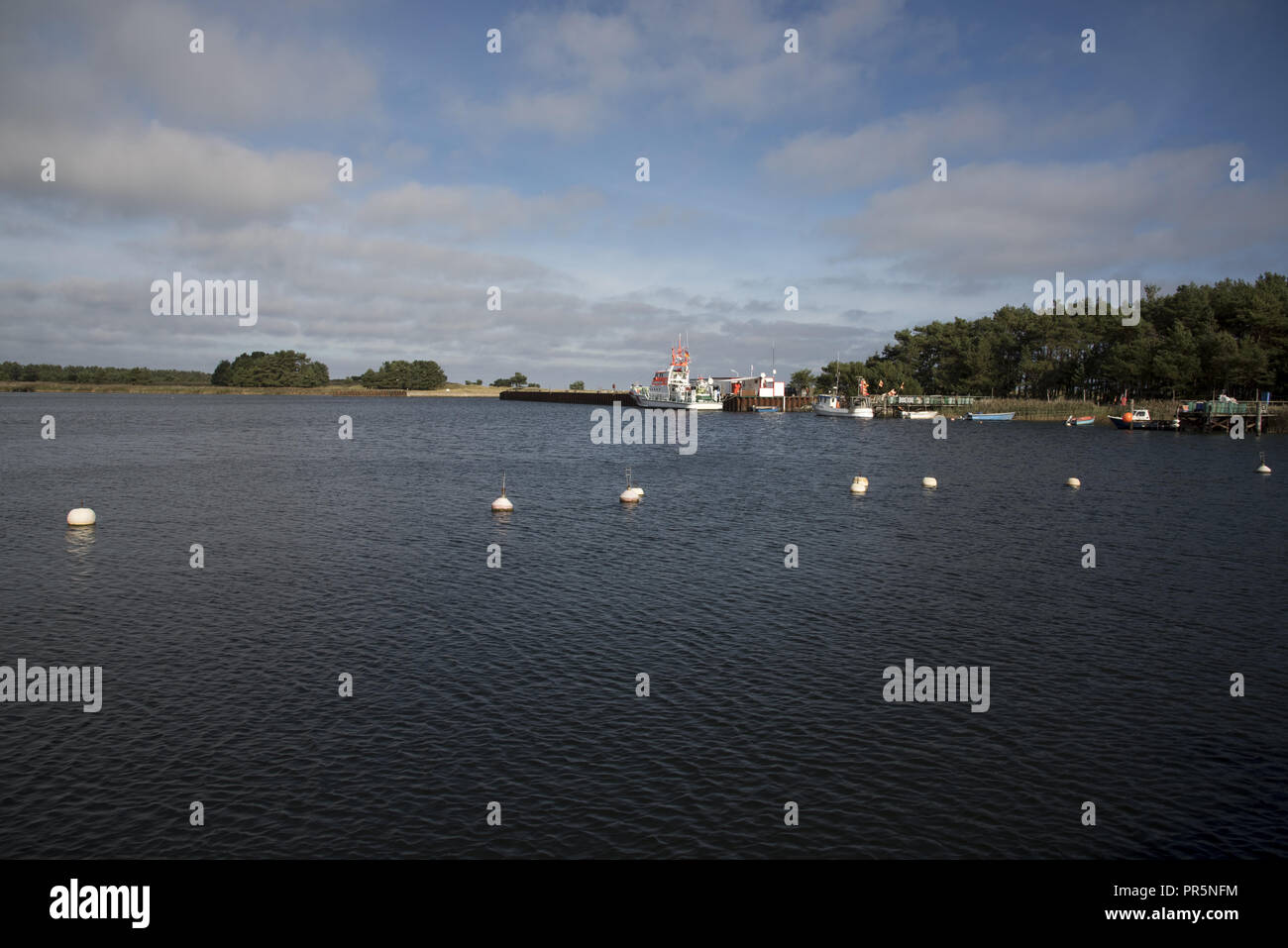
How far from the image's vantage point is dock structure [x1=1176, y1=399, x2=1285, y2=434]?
134375mm

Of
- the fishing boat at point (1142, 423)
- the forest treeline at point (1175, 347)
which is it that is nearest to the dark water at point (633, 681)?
the fishing boat at point (1142, 423)

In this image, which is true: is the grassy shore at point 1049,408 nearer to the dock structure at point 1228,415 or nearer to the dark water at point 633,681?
the dock structure at point 1228,415

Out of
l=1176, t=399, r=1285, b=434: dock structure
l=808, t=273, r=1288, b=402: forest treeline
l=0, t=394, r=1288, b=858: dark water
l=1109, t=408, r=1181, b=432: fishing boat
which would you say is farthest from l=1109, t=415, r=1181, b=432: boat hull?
l=0, t=394, r=1288, b=858: dark water

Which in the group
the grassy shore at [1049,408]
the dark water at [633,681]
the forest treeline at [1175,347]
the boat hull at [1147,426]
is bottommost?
the dark water at [633,681]

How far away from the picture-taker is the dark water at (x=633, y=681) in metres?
15.9

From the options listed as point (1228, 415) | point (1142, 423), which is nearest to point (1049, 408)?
point (1142, 423)

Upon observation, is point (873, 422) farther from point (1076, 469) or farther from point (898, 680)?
point (898, 680)

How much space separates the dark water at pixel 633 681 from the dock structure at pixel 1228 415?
327 feet

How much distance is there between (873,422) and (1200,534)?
143 m

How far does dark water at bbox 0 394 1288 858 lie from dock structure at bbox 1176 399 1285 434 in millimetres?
99714

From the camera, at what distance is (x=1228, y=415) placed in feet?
449

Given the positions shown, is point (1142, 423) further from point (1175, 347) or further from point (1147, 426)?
point (1175, 347)

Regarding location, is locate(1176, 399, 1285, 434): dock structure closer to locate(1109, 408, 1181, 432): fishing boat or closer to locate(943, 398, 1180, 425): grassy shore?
locate(1109, 408, 1181, 432): fishing boat
